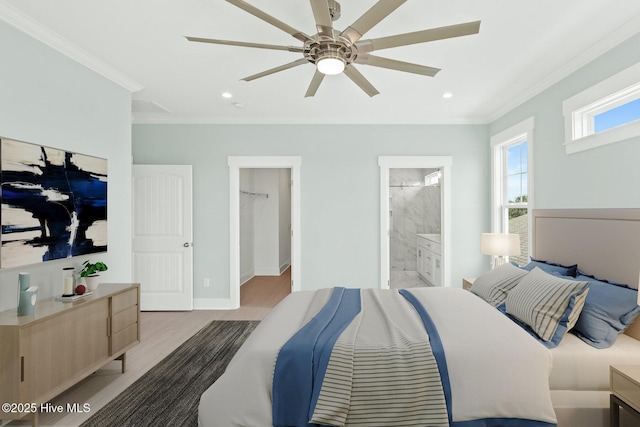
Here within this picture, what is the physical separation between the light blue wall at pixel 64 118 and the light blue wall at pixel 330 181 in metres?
1.30

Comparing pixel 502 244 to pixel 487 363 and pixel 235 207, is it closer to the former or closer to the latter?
pixel 487 363

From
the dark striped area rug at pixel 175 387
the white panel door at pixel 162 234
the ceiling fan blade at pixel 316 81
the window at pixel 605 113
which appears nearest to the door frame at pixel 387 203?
the window at pixel 605 113

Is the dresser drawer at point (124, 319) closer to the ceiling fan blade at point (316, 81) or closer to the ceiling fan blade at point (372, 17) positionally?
the ceiling fan blade at point (316, 81)

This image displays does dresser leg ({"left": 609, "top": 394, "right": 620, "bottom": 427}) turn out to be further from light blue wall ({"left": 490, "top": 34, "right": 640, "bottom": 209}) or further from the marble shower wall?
the marble shower wall

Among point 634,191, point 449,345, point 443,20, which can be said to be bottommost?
point 449,345

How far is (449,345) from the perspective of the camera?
1.74 m

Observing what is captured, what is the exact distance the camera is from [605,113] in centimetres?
266

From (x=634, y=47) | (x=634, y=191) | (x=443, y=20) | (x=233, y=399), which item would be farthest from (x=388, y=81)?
(x=233, y=399)

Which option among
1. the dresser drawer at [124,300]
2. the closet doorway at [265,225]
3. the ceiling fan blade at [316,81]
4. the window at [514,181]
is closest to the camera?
the ceiling fan blade at [316,81]

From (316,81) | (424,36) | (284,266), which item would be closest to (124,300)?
(316,81)

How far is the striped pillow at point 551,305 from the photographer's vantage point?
78.5 inches

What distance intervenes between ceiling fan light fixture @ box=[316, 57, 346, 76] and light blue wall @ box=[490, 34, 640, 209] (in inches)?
84.5

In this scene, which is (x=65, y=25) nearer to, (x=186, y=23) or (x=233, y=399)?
(x=186, y=23)

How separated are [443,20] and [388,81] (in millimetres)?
1061
